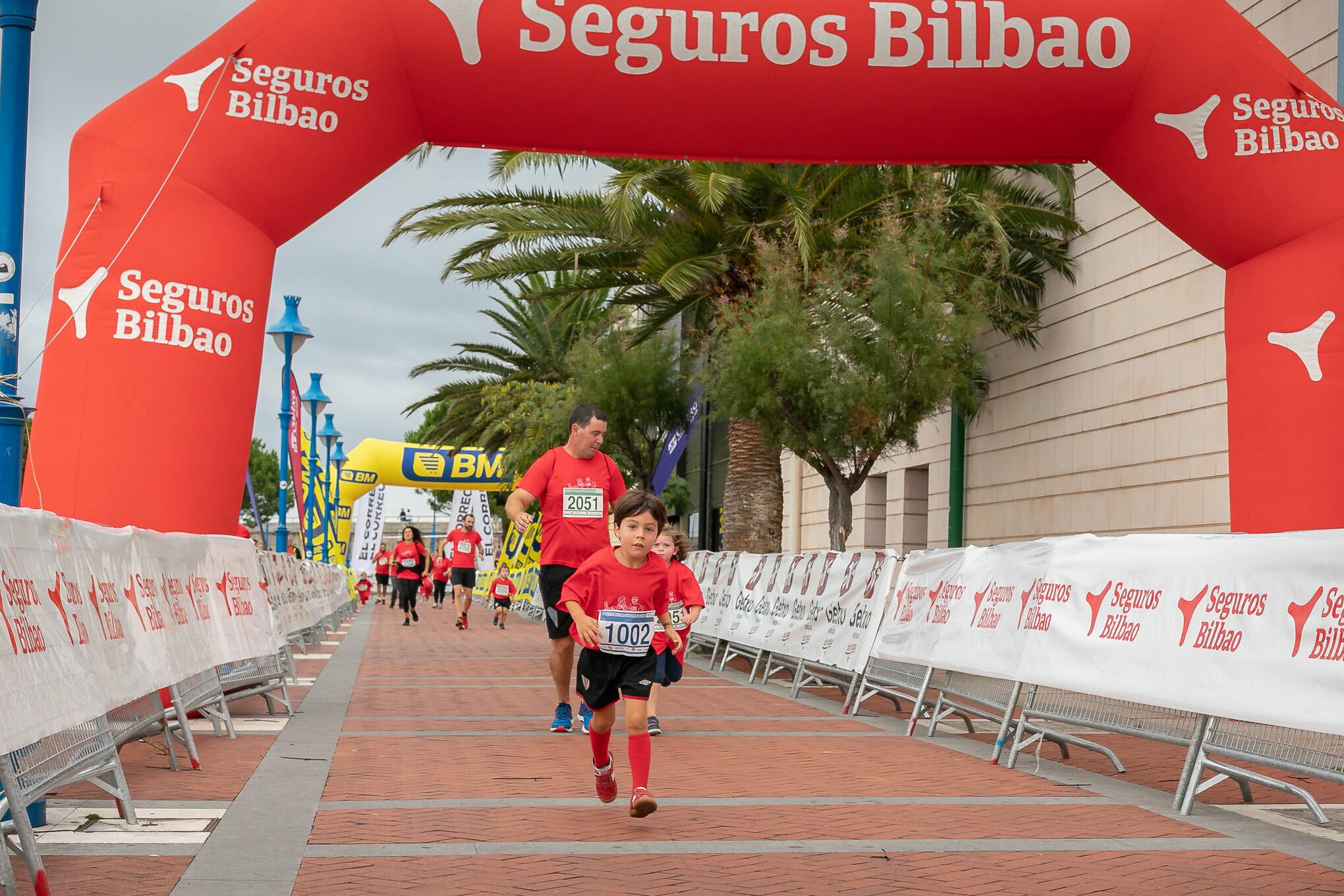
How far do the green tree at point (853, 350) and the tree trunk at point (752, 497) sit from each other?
2149 mm

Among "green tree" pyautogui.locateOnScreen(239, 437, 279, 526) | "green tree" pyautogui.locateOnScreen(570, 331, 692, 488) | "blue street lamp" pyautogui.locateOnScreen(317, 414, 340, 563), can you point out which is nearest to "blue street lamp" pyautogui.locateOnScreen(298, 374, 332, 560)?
"blue street lamp" pyautogui.locateOnScreen(317, 414, 340, 563)

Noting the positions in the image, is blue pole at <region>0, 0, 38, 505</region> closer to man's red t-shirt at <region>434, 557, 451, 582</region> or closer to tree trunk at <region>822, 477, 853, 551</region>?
tree trunk at <region>822, 477, 853, 551</region>

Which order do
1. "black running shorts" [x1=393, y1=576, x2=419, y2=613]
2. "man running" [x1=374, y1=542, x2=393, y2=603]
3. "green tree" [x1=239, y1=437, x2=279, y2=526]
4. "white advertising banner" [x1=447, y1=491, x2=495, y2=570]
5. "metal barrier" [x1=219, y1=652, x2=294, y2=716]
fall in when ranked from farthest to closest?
"green tree" [x1=239, y1=437, x2=279, y2=526]
"white advertising banner" [x1=447, y1=491, x2=495, y2=570]
"man running" [x1=374, y1=542, x2=393, y2=603]
"black running shorts" [x1=393, y1=576, x2=419, y2=613]
"metal barrier" [x1=219, y1=652, x2=294, y2=716]

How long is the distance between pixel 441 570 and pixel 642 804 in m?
34.1

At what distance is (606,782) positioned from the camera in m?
6.39

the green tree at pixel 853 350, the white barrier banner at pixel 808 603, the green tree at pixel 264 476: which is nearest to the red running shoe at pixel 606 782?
the white barrier banner at pixel 808 603

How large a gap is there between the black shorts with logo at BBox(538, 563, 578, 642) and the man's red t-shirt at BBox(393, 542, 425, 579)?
19833 millimetres

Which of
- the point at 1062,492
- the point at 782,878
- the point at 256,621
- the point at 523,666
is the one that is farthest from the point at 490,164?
the point at 782,878

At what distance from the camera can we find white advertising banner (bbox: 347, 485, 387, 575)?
5572cm

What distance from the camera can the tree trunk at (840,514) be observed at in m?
18.5

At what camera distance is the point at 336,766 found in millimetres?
7797

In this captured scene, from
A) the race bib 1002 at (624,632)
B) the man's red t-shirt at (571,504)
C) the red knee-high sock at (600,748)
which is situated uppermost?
the man's red t-shirt at (571,504)

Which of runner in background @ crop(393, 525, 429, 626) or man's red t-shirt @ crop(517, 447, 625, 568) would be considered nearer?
man's red t-shirt @ crop(517, 447, 625, 568)

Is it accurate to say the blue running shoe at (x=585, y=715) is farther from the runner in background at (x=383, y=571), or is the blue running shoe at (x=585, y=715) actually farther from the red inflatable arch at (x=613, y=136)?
the runner in background at (x=383, y=571)
